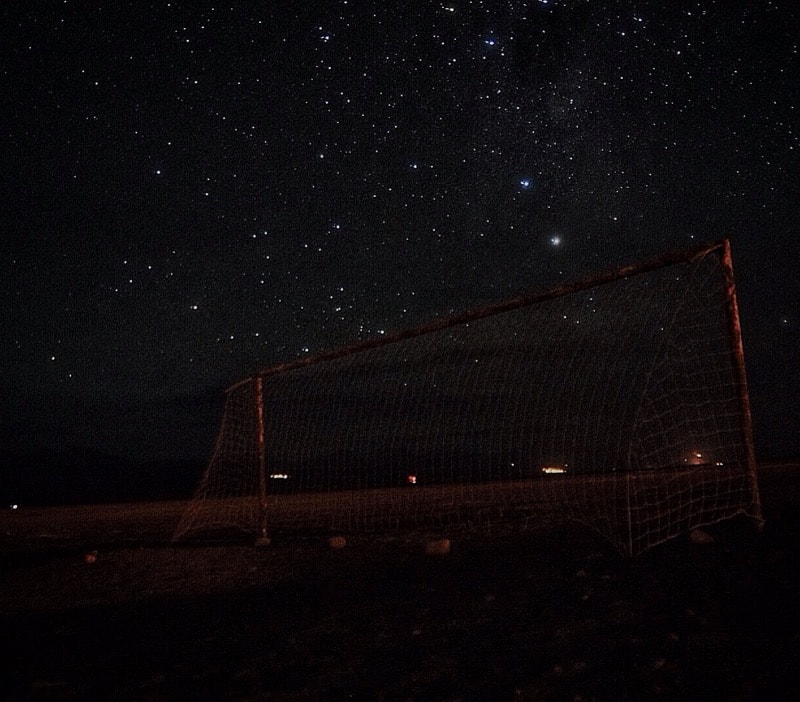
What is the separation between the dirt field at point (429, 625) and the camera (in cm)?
302

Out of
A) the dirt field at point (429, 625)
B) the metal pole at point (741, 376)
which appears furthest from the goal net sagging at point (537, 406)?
the dirt field at point (429, 625)

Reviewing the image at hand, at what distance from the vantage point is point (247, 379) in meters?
9.80

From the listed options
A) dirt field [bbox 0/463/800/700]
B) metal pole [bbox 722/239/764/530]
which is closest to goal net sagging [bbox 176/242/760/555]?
metal pole [bbox 722/239/764/530]

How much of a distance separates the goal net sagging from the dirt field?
2.48 feet

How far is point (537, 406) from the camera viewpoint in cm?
791

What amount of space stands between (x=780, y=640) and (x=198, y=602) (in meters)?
4.04

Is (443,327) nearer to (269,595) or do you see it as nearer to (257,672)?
(269,595)

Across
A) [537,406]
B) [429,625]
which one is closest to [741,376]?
[537,406]

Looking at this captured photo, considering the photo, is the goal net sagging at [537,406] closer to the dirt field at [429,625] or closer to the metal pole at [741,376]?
the metal pole at [741,376]

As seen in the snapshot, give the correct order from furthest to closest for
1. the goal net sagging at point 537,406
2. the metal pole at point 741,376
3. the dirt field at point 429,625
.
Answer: the goal net sagging at point 537,406 < the metal pole at point 741,376 < the dirt field at point 429,625

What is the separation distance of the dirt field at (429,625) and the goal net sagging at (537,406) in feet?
2.48

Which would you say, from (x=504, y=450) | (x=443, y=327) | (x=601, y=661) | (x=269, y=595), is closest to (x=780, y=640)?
(x=601, y=661)

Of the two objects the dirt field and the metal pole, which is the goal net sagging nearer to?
the metal pole

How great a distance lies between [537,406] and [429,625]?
425 cm
